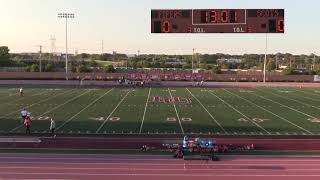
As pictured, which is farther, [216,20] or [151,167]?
[216,20]

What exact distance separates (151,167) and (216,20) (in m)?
14.7

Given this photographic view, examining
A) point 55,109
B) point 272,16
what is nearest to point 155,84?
point 55,109

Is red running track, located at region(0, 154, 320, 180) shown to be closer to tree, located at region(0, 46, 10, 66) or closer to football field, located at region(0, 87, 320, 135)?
football field, located at region(0, 87, 320, 135)

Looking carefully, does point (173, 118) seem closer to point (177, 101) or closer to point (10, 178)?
Answer: point (177, 101)

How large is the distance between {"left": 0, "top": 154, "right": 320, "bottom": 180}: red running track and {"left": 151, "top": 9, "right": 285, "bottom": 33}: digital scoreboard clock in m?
12.6

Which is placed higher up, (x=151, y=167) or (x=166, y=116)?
(x=166, y=116)

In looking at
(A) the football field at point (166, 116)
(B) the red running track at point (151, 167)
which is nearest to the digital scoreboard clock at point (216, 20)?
(A) the football field at point (166, 116)

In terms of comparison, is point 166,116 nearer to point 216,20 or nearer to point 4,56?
point 216,20

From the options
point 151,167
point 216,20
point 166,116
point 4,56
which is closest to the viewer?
→ point 151,167

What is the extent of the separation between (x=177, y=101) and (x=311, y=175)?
82.0 feet

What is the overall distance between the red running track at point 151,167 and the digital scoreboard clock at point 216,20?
41.4 ft

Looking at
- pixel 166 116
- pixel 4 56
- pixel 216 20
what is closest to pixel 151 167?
pixel 166 116

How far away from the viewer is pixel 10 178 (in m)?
15.1

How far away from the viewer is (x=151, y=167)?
54.2 ft
